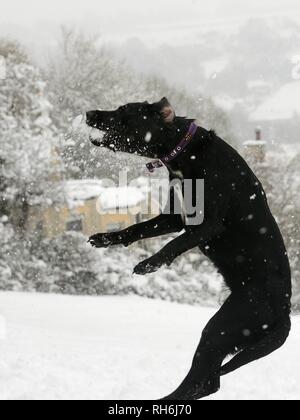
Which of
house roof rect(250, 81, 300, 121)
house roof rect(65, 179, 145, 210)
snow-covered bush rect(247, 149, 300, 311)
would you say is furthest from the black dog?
house roof rect(250, 81, 300, 121)

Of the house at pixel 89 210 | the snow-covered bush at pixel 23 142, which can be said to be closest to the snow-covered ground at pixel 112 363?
the snow-covered bush at pixel 23 142

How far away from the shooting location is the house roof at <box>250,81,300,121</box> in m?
45.4

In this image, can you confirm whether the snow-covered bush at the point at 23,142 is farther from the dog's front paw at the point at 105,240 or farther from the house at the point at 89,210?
the dog's front paw at the point at 105,240

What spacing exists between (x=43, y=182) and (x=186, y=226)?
18470 millimetres

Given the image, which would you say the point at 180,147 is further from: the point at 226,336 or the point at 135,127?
the point at 226,336

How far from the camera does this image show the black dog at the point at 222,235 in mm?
3447

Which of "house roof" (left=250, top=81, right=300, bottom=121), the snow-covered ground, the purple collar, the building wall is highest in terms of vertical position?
"house roof" (left=250, top=81, right=300, bottom=121)

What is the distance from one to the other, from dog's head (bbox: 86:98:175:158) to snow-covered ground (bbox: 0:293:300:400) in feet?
8.16

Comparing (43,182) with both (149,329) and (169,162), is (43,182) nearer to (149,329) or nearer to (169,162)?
(149,329)

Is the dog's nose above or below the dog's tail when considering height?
above

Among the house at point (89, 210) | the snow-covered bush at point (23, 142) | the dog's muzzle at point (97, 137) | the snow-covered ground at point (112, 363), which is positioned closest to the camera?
the dog's muzzle at point (97, 137)

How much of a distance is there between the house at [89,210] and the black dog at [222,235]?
57.4 ft

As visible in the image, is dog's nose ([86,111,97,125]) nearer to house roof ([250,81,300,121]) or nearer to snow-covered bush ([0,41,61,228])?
snow-covered bush ([0,41,61,228])
